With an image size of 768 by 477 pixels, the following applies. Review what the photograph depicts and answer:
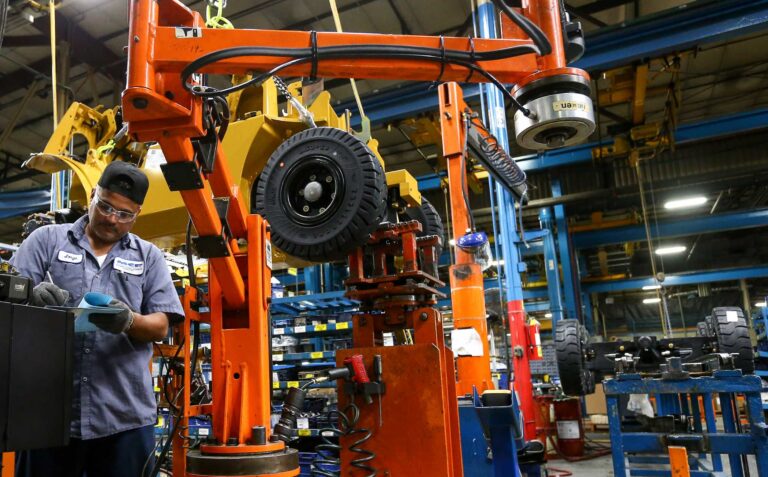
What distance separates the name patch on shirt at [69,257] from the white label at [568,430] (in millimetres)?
5912

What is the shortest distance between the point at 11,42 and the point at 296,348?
6.72 m

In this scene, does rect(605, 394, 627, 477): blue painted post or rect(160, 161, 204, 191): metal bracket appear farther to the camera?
rect(605, 394, 627, 477): blue painted post

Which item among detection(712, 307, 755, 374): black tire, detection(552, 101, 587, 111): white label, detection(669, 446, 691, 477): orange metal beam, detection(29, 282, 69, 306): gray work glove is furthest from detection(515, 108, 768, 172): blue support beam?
detection(29, 282, 69, 306): gray work glove

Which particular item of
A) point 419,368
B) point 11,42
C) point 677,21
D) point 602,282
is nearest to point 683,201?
point 602,282

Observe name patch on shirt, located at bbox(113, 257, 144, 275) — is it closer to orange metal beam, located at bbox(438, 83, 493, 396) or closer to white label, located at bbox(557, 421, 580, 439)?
orange metal beam, located at bbox(438, 83, 493, 396)

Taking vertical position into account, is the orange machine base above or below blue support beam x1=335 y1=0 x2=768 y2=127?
below

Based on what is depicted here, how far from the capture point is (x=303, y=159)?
2.27 meters

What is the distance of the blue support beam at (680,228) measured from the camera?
10.8m

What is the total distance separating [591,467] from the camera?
5609 millimetres

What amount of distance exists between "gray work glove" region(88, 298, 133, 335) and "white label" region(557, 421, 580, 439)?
5.86 meters

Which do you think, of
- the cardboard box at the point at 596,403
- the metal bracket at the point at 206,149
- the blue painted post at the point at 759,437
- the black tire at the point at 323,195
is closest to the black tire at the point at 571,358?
the blue painted post at the point at 759,437

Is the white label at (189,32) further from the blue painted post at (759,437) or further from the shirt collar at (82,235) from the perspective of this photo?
the blue painted post at (759,437)

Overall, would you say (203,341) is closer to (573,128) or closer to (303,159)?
(303,159)

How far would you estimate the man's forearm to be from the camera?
1893 mm
